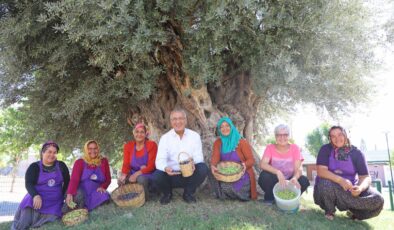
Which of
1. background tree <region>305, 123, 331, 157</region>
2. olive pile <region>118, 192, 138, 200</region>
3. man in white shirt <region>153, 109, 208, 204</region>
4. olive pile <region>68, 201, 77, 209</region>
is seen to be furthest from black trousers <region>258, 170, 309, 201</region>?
background tree <region>305, 123, 331, 157</region>

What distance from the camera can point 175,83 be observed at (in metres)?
6.99

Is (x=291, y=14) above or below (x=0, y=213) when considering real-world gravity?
above

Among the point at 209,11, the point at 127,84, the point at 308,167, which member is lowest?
the point at 308,167

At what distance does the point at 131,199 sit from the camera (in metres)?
5.53

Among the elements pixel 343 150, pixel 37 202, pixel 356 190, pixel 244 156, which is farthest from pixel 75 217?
pixel 343 150

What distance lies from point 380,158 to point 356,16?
47451 millimetres

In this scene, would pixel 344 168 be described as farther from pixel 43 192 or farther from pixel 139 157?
pixel 43 192

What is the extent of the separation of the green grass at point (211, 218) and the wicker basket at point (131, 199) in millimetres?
107

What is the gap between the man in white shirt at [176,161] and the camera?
562 centimetres

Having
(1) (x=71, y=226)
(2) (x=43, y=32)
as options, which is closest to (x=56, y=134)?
(2) (x=43, y=32)

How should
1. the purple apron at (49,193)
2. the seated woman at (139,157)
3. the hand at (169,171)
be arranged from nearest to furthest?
1. the purple apron at (49,193)
2. the hand at (169,171)
3. the seated woman at (139,157)

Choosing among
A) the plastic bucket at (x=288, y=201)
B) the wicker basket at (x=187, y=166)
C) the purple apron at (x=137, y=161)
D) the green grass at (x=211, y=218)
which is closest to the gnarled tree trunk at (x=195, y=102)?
the purple apron at (x=137, y=161)

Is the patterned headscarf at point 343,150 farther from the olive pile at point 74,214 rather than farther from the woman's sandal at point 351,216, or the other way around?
the olive pile at point 74,214

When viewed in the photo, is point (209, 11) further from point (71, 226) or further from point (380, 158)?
point (380, 158)
